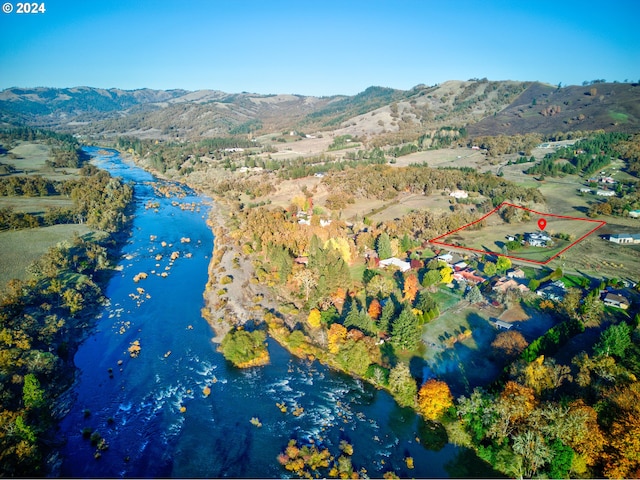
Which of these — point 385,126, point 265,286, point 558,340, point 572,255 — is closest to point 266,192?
point 265,286

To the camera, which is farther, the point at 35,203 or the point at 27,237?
the point at 35,203

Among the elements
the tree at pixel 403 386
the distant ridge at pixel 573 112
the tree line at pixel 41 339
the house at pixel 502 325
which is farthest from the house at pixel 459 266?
the distant ridge at pixel 573 112

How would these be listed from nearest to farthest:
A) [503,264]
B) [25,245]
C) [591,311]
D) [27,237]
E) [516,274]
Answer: [591,311] → [516,274] → [503,264] → [25,245] → [27,237]

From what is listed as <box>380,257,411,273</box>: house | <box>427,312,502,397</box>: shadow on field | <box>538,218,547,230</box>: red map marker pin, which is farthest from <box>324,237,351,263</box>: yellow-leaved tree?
<box>538,218,547,230</box>: red map marker pin

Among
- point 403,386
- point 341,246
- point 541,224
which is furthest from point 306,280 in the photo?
point 541,224

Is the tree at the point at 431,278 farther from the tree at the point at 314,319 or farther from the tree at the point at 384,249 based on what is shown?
the tree at the point at 314,319

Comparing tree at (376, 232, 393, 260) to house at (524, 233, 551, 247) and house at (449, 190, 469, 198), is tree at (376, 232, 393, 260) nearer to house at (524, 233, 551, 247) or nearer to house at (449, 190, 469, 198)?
house at (524, 233, 551, 247)

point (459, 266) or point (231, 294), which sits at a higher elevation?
point (459, 266)

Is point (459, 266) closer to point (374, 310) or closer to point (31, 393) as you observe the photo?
point (374, 310)
